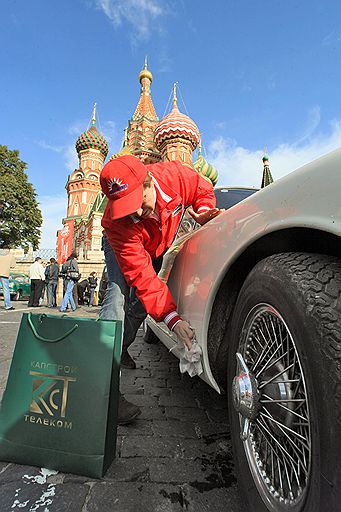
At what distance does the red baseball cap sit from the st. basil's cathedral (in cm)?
1921

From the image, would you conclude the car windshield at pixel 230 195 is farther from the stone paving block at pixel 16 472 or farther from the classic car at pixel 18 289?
the classic car at pixel 18 289

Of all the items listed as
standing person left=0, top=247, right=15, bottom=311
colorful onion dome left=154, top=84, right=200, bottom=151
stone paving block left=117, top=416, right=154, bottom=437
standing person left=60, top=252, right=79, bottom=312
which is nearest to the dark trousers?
standing person left=60, top=252, right=79, bottom=312

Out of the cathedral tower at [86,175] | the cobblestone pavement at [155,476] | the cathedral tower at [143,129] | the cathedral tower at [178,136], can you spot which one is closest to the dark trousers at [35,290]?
the cobblestone pavement at [155,476]

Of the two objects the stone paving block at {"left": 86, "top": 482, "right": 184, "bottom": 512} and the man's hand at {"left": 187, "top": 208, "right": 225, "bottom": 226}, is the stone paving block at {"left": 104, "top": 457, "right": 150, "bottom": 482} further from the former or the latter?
the man's hand at {"left": 187, "top": 208, "right": 225, "bottom": 226}

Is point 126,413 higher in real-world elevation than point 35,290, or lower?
lower

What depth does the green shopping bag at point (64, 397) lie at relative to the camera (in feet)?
4.47

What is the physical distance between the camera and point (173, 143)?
1056 inches

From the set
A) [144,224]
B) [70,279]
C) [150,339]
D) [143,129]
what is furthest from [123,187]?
[143,129]

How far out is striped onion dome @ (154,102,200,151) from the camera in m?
26.4

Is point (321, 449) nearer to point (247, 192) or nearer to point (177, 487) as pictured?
point (177, 487)

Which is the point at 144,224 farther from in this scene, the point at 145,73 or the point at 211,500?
the point at 145,73

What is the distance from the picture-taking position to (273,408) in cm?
103

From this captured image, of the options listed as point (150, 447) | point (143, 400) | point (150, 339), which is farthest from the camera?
point (150, 339)

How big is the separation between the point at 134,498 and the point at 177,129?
1086 inches
